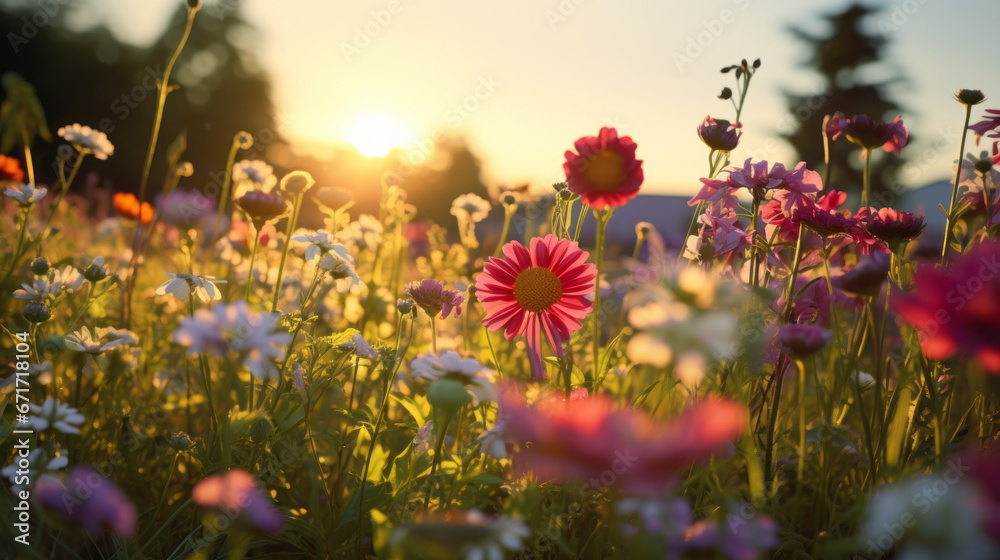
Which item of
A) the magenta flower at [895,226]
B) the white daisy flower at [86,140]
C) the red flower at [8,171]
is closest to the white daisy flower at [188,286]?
the white daisy flower at [86,140]

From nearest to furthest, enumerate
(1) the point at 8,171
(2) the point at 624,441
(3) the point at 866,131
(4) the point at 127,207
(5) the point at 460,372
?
(2) the point at 624,441, (5) the point at 460,372, (3) the point at 866,131, (1) the point at 8,171, (4) the point at 127,207

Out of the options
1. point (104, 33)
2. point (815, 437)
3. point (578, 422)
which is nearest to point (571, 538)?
point (815, 437)

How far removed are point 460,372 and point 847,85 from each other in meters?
23.1

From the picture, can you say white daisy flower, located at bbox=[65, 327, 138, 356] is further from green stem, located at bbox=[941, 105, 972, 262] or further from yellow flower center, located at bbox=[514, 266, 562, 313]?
green stem, located at bbox=[941, 105, 972, 262]

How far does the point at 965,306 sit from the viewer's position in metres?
0.55

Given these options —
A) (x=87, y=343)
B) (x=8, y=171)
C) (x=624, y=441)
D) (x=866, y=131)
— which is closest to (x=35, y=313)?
(x=87, y=343)

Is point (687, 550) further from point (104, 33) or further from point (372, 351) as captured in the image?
point (104, 33)

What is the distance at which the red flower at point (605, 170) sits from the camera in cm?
108

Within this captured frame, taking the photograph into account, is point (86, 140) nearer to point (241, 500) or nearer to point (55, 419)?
point (55, 419)

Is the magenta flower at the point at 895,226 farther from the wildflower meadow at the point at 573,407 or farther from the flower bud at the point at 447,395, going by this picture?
the flower bud at the point at 447,395

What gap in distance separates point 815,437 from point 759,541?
2.12 ft

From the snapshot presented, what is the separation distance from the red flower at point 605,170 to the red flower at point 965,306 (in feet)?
1.76

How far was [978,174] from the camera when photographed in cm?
133
